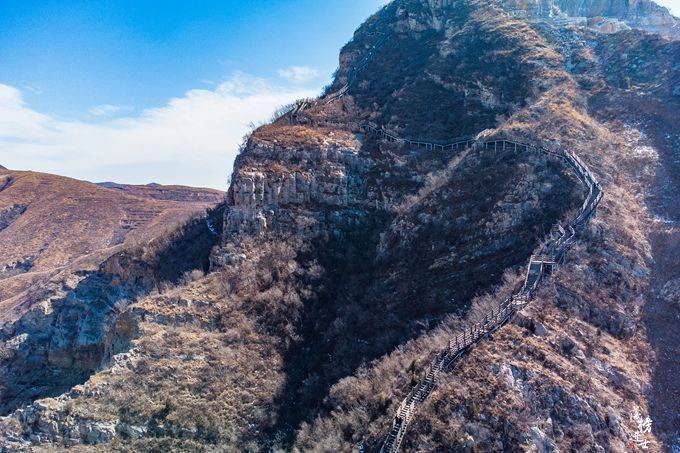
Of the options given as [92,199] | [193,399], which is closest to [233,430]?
[193,399]

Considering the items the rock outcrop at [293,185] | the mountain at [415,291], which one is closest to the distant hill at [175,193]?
the mountain at [415,291]

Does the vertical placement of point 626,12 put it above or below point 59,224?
above

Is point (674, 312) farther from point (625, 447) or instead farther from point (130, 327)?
point (130, 327)

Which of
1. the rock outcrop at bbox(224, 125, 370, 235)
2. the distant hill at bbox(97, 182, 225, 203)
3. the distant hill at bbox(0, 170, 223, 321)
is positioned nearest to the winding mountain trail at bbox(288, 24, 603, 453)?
the rock outcrop at bbox(224, 125, 370, 235)

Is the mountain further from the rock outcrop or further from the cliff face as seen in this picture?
the cliff face

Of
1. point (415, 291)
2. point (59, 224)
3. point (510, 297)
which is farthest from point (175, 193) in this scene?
point (510, 297)

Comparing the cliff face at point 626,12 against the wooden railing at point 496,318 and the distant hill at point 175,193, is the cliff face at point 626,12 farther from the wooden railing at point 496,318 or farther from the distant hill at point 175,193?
the distant hill at point 175,193

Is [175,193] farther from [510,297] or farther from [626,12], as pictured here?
[510,297]

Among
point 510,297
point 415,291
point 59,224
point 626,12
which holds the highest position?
point 626,12
